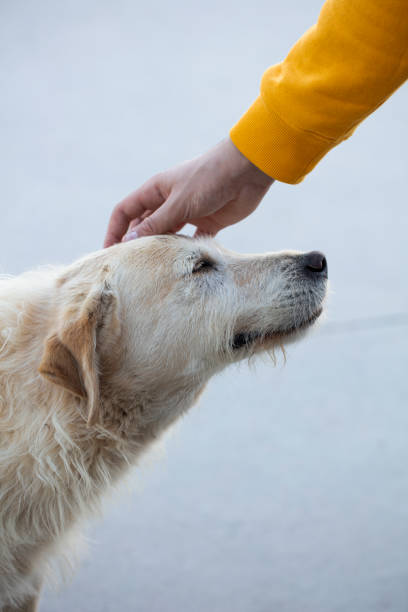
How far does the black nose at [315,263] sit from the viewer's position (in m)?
1.31

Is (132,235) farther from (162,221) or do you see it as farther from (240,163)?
(240,163)

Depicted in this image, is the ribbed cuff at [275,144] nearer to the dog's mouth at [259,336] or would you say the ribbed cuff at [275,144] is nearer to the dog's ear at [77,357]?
the dog's mouth at [259,336]

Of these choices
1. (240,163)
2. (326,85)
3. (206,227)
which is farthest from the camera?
(206,227)

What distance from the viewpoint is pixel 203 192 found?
Answer: 1.26 meters

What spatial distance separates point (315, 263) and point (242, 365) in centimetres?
30

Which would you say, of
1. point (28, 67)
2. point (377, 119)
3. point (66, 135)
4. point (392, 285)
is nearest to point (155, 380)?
point (392, 285)

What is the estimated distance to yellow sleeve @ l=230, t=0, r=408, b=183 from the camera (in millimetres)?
1008

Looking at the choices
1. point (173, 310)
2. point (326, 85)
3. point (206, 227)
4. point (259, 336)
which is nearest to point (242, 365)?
point (259, 336)

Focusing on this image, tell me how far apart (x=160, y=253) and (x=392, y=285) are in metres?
2.60

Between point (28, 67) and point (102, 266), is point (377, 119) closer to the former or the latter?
point (28, 67)

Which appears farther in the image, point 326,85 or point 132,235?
point 132,235

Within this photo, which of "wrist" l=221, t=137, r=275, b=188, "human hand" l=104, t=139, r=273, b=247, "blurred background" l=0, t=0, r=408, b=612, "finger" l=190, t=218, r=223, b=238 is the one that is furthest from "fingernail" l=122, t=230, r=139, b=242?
"blurred background" l=0, t=0, r=408, b=612

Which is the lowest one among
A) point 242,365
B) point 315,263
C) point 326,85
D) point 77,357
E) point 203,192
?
point 242,365

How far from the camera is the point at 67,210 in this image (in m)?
3.72
